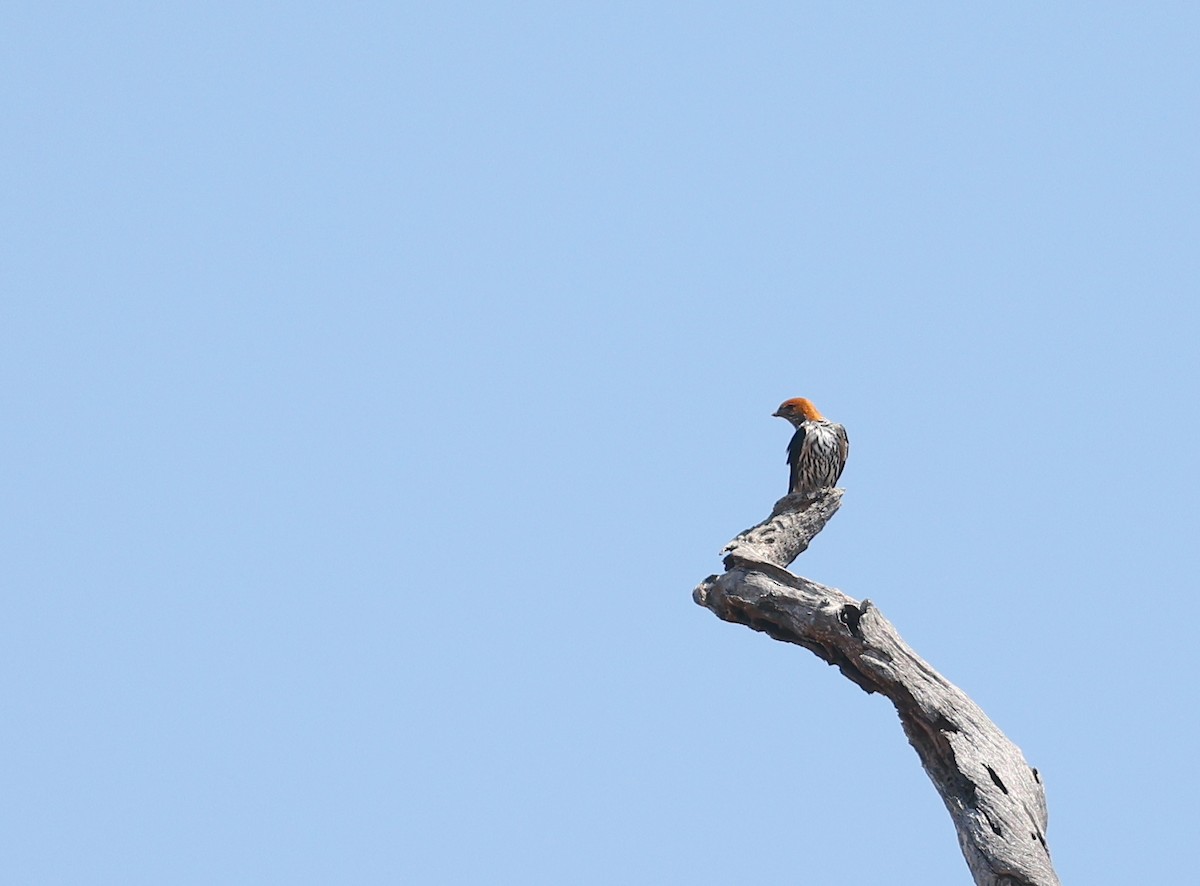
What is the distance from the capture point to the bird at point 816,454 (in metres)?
13.0

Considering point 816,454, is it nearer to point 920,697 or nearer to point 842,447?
point 842,447

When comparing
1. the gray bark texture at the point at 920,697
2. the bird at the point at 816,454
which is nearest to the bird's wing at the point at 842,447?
the bird at the point at 816,454

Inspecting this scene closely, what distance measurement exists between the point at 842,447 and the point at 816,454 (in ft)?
0.94

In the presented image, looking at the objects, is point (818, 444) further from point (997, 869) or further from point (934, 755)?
point (997, 869)

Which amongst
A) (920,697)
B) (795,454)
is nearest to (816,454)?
(795,454)

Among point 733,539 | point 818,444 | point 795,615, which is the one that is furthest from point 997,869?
point 818,444

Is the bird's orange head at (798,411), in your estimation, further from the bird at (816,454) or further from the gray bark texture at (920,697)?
the gray bark texture at (920,697)

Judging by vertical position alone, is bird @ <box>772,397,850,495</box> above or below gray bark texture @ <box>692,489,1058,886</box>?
above

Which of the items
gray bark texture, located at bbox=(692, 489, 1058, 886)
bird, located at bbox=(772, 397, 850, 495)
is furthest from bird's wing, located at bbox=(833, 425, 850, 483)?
gray bark texture, located at bbox=(692, 489, 1058, 886)

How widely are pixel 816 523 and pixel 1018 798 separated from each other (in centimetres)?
271

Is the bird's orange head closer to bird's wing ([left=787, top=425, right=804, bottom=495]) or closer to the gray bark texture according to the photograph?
bird's wing ([left=787, top=425, right=804, bottom=495])

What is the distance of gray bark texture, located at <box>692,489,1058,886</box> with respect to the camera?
32.7 feet

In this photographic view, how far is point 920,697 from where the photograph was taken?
10523 mm

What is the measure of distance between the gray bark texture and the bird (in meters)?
1.26
